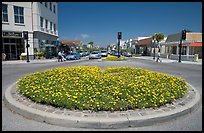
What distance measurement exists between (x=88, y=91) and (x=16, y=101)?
2.06 m

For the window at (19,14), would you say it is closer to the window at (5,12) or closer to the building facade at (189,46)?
the window at (5,12)

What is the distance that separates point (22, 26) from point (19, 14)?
1.76 m

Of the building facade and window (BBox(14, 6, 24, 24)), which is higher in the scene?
window (BBox(14, 6, 24, 24))

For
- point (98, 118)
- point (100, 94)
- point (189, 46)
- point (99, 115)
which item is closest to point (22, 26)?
point (100, 94)

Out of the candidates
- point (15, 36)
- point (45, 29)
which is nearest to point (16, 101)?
point (15, 36)

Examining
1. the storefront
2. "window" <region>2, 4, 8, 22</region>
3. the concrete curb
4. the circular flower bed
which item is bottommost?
the concrete curb

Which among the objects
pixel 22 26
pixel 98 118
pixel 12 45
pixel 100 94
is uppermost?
pixel 22 26

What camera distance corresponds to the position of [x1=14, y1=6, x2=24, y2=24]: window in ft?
84.1

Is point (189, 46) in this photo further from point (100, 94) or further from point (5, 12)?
point (100, 94)

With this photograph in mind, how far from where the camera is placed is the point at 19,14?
1024 inches

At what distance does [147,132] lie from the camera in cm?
364

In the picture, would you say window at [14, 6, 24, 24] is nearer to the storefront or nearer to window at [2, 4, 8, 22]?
window at [2, 4, 8, 22]

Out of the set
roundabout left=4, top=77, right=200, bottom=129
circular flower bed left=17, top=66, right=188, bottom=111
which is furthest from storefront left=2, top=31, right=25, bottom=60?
roundabout left=4, top=77, right=200, bottom=129

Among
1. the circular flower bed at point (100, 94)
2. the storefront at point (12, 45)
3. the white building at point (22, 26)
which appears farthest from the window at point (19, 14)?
the circular flower bed at point (100, 94)
